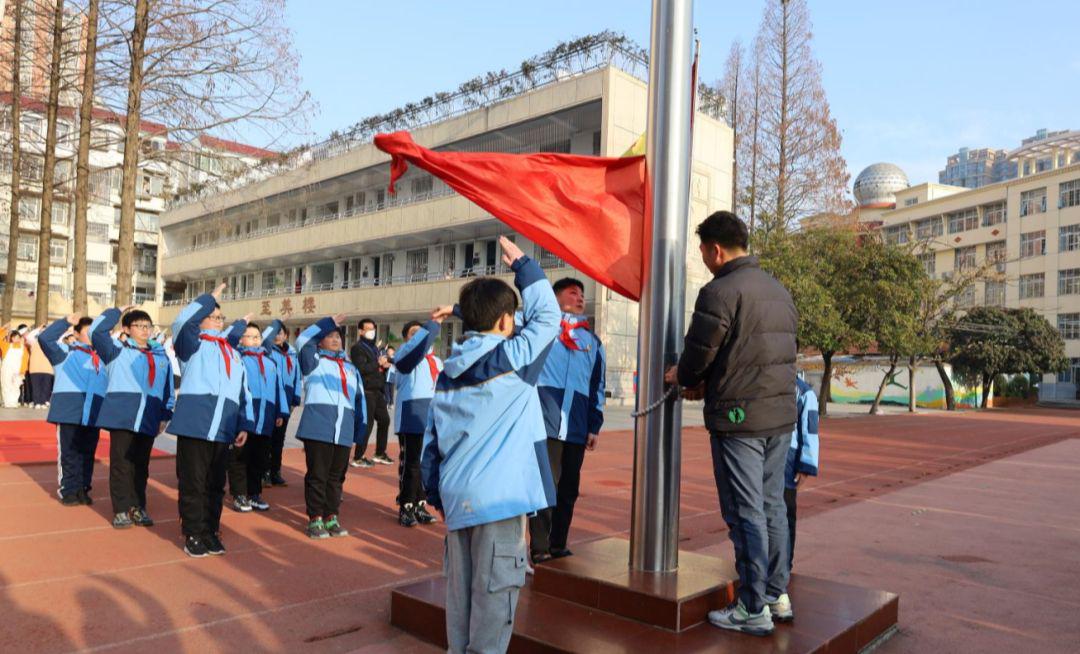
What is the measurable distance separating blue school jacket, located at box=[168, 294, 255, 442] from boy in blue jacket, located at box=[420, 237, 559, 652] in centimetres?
306

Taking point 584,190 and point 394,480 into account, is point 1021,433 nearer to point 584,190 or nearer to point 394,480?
point 394,480

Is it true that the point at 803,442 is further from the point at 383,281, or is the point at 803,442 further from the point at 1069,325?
the point at 1069,325

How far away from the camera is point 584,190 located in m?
4.45

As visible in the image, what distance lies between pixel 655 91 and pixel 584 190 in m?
0.66

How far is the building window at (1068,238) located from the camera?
1828 inches

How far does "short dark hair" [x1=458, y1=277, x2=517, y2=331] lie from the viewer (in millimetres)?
3160

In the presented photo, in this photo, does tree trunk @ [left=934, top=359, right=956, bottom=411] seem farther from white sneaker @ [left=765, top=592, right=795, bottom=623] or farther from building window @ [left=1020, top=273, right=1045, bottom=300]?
white sneaker @ [left=765, top=592, right=795, bottom=623]

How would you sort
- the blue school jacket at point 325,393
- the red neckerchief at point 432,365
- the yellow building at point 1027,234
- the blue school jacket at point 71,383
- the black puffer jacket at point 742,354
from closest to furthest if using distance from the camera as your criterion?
the black puffer jacket at point 742,354 → the blue school jacket at point 325,393 → the blue school jacket at point 71,383 → the red neckerchief at point 432,365 → the yellow building at point 1027,234

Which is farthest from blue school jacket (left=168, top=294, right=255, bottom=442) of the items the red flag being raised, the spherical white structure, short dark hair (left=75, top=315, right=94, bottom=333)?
the spherical white structure

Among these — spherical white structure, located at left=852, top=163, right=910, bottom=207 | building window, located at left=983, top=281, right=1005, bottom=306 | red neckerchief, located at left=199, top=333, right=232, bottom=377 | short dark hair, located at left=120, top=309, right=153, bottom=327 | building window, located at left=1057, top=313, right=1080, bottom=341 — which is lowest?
red neckerchief, located at left=199, top=333, right=232, bottom=377

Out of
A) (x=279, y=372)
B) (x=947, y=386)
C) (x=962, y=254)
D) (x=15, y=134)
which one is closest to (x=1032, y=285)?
(x=962, y=254)

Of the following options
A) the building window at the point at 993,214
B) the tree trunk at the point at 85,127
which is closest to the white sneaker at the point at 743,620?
the tree trunk at the point at 85,127

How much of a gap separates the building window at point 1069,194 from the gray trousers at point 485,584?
5407cm

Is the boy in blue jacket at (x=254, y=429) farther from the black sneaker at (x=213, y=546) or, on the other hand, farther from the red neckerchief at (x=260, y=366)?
the black sneaker at (x=213, y=546)
